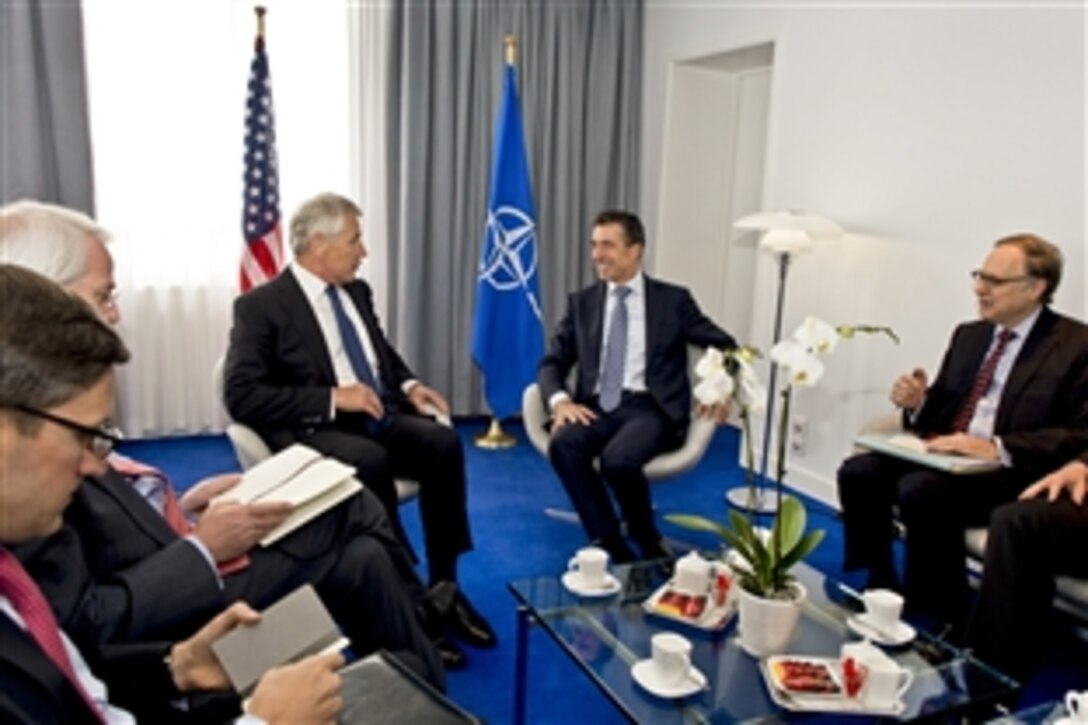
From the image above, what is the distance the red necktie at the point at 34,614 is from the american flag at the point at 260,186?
318cm

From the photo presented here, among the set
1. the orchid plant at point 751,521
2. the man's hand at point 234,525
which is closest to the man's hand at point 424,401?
the man's hand at point 234,525

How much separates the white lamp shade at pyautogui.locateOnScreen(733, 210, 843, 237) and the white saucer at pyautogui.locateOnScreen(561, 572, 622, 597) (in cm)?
199

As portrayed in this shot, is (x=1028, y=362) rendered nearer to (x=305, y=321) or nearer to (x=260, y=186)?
(x=305, y=321)

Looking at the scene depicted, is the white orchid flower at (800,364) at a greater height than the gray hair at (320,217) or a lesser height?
lesser

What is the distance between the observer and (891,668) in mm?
1510

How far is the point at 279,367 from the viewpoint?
2545mm

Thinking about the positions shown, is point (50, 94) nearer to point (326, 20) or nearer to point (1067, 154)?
point (326, 20)

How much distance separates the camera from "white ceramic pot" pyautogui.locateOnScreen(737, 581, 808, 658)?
1643 mm

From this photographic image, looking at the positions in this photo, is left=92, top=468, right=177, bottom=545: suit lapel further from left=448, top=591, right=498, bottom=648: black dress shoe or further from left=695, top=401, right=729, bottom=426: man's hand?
left=695, top=401, right=729, bottom=426: man's hand

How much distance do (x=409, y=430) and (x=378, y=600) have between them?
0.90m

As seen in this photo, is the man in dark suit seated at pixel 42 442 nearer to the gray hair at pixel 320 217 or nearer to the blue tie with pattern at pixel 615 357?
the gray hair at pixel 320 217

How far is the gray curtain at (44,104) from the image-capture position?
363cm

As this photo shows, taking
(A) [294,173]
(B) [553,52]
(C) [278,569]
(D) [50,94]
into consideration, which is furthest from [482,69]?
(C) [278,569]

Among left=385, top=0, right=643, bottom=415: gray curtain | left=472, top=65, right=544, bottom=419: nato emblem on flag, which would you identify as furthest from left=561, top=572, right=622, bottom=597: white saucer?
left=385, top=0, right=643, bottom=415: gray curtain
